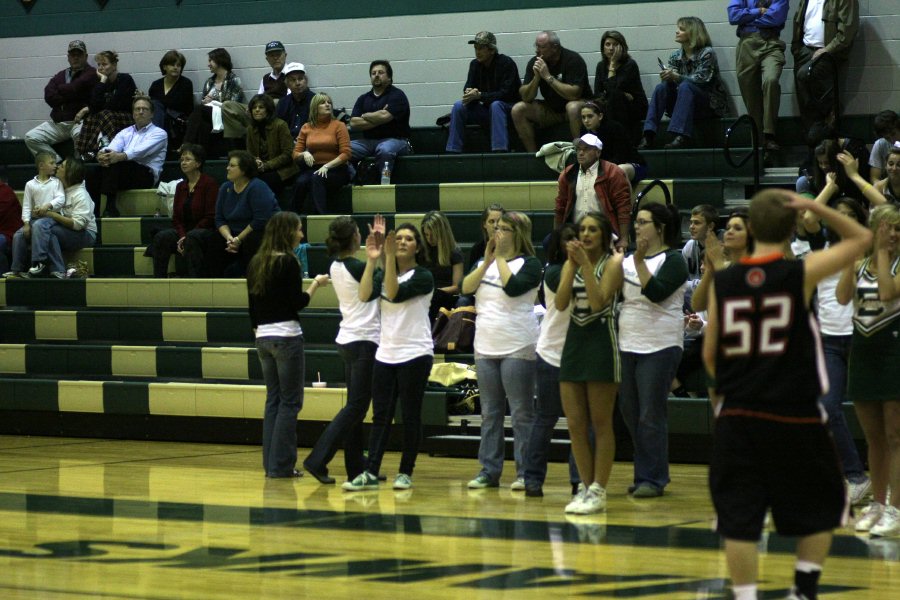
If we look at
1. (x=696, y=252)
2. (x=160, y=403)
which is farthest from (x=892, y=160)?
(x=160, y=403)

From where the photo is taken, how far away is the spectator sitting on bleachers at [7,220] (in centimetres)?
1204

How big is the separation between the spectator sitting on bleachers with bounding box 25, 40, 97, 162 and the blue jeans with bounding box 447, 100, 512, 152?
3989 mm

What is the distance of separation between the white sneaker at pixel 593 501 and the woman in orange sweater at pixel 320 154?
17.7 feet

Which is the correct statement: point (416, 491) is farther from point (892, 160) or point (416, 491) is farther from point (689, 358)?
point (892, 160)

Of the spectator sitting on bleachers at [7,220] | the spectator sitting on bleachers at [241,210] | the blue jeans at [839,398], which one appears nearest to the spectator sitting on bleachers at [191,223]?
the spectator sitting on bleachers at [241,210]

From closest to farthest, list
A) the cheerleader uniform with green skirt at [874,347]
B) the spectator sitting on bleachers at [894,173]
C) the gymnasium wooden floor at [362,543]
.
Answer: the gymnasium wooden floor at [362,543] < the cheerleader uniform with green skirt at [874,347] < the spectator sitting on bleachers at [894,173]

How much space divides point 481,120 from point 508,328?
479cm

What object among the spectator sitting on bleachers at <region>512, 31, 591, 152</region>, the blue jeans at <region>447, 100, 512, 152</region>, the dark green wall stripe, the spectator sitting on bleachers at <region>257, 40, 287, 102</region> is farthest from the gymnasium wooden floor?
the dark green wall stripe

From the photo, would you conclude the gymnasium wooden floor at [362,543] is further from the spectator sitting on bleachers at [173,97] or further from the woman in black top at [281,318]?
the spectator sitting on bleachers at [173,97]

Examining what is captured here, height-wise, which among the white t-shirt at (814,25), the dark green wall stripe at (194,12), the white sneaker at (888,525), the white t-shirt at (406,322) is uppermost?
the dark green wall stripe at (194,12)

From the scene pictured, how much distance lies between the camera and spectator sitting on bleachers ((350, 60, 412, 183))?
11.8 m

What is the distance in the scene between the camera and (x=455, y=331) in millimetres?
9344

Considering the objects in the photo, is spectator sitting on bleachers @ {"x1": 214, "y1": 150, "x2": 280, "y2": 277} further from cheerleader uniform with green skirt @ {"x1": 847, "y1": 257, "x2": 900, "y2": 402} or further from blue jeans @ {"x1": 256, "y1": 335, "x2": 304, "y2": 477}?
cheerleader uniform with green skirt @ {"x1": 847, "y1": 257, "x2": 900, "y2": 402}

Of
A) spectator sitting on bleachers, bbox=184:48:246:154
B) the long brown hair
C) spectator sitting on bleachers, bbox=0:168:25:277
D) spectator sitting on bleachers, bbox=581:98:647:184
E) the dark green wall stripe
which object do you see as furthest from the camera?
the dark green wall stripe
